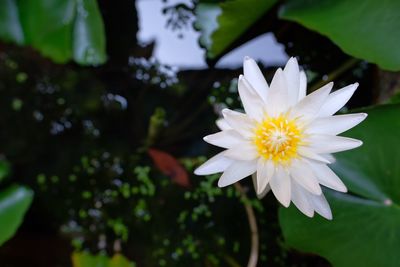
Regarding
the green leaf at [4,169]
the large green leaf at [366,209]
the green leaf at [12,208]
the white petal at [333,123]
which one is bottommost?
the green leaf at [12,208]

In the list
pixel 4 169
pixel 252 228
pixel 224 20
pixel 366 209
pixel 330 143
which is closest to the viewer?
pixel 330 143

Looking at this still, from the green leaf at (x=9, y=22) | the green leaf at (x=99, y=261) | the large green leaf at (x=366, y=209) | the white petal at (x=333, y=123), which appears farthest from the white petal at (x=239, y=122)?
the green leaf at (x=9, y=22)

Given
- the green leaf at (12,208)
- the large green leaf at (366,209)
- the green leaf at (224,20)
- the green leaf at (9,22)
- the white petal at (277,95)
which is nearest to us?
A: the white petal at (277,95)

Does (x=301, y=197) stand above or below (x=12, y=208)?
above

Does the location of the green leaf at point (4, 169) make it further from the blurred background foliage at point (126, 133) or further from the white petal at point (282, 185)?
the white petal at point (282, 185)

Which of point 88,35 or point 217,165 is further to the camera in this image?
point 88,35

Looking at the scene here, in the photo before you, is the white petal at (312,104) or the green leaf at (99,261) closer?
the white petal at (312,104)

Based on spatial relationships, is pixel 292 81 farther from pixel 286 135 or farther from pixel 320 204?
pixel 320 204

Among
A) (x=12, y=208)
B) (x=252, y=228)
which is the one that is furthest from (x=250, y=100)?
(x=12, y=208)
